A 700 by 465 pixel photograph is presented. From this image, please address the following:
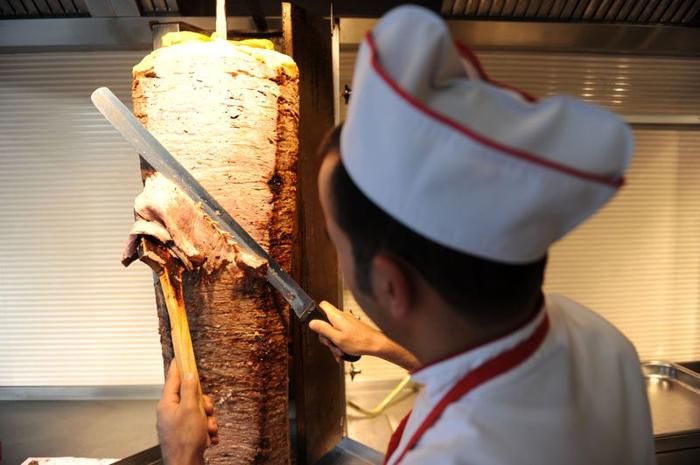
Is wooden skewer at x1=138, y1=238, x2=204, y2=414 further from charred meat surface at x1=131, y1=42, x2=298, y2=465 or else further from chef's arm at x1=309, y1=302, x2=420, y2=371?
chef's arm at x1=309, y1=302, x2=420, y2=371

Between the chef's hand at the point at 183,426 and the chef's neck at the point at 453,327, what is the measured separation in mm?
506

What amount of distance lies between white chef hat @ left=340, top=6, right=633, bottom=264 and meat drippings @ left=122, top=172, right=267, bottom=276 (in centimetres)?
62

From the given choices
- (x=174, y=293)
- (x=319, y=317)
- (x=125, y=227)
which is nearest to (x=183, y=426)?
(x=174, y=293)

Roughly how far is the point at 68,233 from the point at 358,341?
146 cm

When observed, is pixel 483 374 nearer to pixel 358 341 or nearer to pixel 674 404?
pixel 358 341

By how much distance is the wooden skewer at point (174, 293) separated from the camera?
0.87 m

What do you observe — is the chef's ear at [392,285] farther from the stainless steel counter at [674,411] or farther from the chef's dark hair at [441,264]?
the stainless steel counter at [674,411]

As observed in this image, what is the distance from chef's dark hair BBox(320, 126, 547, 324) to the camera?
18.8 inches

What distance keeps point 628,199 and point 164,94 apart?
2013mm

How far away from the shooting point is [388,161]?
44cm

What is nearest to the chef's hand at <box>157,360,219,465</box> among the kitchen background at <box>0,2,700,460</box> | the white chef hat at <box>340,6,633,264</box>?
the white chef hat at <box>340,6,633,264</box>

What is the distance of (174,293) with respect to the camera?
0.93 meters

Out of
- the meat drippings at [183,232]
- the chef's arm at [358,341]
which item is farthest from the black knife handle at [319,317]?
the meat drippings at [183,232]

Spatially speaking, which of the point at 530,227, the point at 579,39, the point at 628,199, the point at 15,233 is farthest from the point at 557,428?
the point at 15,233
